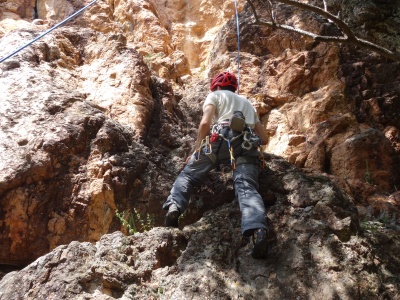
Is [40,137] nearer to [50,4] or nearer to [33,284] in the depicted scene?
[33,284]

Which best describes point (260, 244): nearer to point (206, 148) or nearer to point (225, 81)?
point (206, 148)

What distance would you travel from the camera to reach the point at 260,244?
10.3 feet

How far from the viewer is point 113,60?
22.9ft

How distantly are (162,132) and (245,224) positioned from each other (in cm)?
300

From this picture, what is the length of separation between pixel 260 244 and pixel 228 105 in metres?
1.62

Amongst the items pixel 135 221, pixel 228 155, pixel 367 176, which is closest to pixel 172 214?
pixel 228 155

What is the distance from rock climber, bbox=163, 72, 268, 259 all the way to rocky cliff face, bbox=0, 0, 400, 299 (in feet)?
1.12

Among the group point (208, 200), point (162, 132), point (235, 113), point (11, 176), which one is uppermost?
point (162, 132)

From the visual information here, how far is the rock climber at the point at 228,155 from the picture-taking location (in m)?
3.49

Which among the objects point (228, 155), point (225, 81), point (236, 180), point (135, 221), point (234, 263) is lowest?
point (234, 263)

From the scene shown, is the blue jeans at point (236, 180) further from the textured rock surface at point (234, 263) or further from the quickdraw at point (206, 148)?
the textured rock surface at point (234, 263)

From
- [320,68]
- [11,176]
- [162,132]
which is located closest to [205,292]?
[11,176]

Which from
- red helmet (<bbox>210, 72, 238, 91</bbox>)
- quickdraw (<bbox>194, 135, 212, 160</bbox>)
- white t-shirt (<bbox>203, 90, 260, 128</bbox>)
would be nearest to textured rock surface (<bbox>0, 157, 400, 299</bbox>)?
quickdraw (<bbox>194, 135, 212, 160</bbox>)

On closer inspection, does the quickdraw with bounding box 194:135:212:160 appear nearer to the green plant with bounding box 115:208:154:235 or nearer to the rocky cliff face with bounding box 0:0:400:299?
the rocky cliff face with bounding box 0:0:400:299
